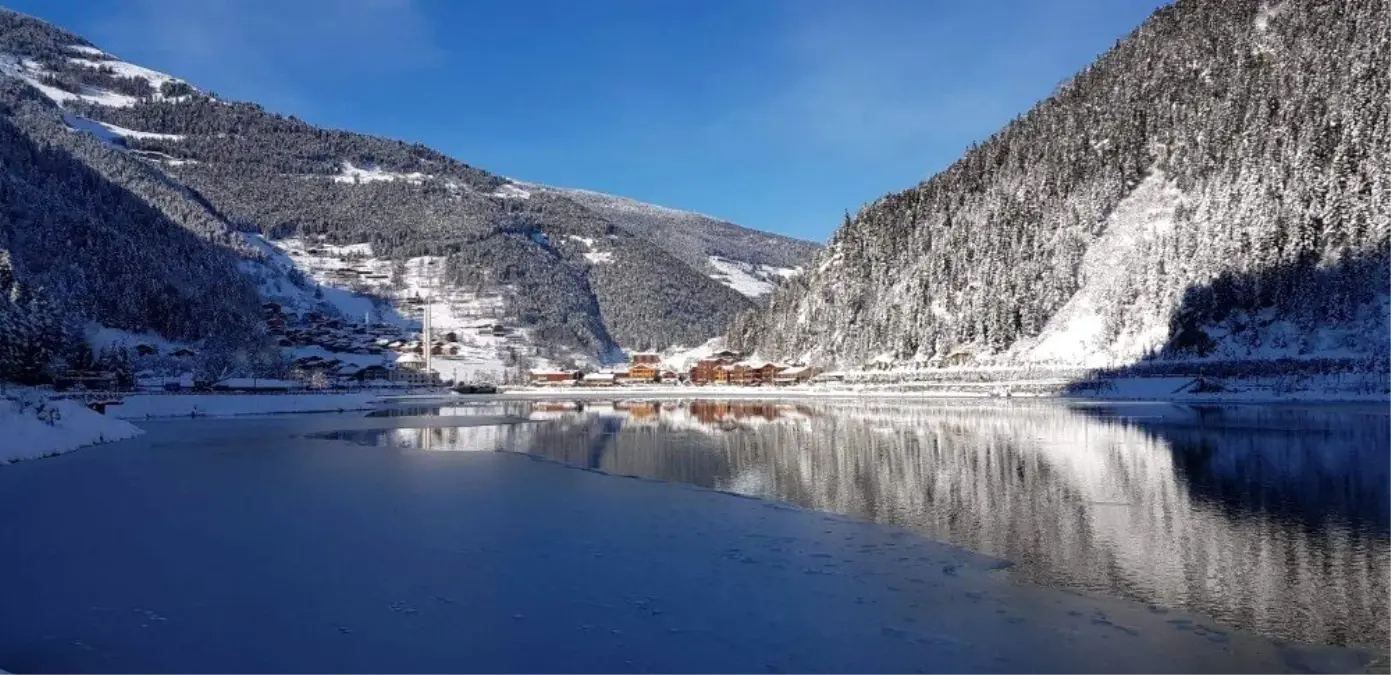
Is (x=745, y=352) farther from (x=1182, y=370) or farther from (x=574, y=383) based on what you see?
(x=1182, y=370)

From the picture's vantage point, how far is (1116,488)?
2027 centimetres

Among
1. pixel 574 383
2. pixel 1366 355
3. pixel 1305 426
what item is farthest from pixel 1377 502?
pixel 574 383

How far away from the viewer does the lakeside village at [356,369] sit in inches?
3787

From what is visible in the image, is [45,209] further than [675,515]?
Yes

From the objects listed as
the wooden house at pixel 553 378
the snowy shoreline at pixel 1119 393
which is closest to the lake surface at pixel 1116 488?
the snowy shoreline at pixel 1119 393

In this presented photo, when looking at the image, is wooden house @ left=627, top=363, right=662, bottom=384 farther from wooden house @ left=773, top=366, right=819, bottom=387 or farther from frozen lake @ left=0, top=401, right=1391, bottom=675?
frozen lake @ left=0, top=401, right=1391, bottom=675

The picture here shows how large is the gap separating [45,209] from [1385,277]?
161m

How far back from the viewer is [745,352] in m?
155

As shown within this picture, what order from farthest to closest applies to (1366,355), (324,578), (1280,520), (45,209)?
(45,209) → (1366,355) → (1280,520) → (324,578)

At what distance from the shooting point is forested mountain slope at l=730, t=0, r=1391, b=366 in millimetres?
72500

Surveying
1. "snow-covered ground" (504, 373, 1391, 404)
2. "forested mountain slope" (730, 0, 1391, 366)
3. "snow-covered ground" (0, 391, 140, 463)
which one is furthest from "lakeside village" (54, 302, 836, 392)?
"snow-covered ground" (0, 391, 140, 463)

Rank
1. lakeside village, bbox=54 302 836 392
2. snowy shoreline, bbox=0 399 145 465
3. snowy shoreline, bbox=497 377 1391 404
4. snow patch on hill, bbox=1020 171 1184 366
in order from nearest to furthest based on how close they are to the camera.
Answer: snowy shoreline, bbox=0 399 145 465
snowy shoreline, bbox=497 377 1391 404
snow patch on hill, bbox=1020 171 1184 366
lakeside village, bbox=54 302 836 392

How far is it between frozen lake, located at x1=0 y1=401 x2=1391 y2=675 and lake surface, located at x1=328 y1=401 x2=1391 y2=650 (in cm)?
10


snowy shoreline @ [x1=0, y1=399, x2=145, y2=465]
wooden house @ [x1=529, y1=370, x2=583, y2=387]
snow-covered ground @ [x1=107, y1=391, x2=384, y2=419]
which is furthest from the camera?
wooden house @ [x1=529, y1=370, x2=583, y2=387]
